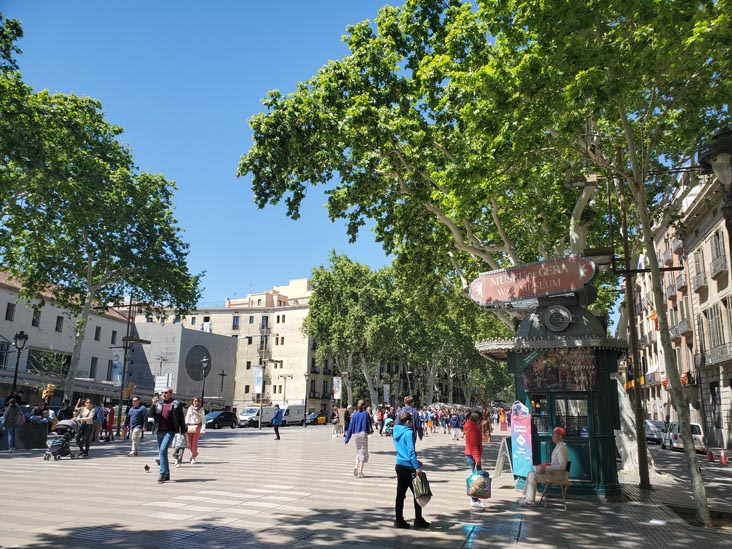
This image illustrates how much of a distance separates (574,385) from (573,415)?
620 mm

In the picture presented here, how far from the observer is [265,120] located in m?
16.3

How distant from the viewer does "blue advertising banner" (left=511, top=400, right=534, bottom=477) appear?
1149 cm

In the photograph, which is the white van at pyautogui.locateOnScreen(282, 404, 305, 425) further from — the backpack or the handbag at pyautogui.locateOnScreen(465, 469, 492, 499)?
the handbag at pyautogui.locateOnScreen(465, 469, 492, 499)

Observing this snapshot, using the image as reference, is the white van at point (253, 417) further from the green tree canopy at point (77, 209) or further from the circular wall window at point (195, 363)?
the green tree canopy at point (77, 209)

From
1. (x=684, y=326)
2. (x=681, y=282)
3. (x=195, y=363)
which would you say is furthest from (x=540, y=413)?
(x=195, y=363)

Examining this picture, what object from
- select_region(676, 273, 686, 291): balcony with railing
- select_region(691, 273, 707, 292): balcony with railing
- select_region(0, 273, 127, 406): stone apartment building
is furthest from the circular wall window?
select_region(691, 273, 707, 292): balcony with railing

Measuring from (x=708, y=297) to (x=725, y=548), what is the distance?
2809 centimetres

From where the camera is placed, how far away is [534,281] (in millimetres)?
12141

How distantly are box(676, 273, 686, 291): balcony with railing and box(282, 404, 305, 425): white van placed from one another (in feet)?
111

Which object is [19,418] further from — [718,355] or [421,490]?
[718,355]

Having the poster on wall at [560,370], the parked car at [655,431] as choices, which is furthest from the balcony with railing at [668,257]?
the poster on wall at [560,370]

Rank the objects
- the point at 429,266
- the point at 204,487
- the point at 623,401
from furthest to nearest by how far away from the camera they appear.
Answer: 1. the point at 429,266
2. the point at 623,401
3. the point at 204,487

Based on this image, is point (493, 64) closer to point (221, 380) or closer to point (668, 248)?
point (668, 248)

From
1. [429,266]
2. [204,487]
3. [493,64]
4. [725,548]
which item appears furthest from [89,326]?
[725,548]
